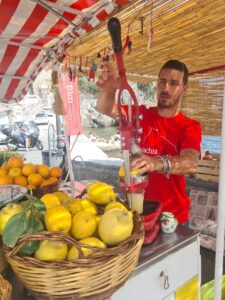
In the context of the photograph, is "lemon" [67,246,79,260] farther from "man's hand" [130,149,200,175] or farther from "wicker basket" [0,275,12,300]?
"man's hand" [130,149,200,175]

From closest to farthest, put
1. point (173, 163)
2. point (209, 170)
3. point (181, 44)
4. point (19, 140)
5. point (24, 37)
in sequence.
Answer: point (173, 163) → point (24, 37) → point (181, 44) → point (209, 170) → point (19, 140)

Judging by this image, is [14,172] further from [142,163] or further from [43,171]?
[142,163]

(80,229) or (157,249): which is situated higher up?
(80,229)

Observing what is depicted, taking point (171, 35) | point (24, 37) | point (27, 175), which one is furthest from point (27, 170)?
point (171, 35)

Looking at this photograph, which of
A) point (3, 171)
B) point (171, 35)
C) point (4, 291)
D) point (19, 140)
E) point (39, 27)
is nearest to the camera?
point (4, 291)

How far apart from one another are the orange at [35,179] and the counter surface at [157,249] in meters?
0.60

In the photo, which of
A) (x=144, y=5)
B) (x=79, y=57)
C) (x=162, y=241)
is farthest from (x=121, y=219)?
(x=79, y=57)

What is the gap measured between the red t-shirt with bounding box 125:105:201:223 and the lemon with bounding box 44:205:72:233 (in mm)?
891

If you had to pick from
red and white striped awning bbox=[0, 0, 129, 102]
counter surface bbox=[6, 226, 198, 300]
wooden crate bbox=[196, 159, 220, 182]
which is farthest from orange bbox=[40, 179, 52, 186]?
wooden crate bbox=[196, 159, 220, 182]

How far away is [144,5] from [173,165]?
1387 mm

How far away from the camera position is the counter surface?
0.87m

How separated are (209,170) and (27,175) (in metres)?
2.58

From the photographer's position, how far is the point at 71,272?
640mm

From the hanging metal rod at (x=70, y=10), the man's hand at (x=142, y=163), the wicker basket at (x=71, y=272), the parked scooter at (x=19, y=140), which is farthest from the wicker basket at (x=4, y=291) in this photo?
the parked scooter at (x=19, y=140)
